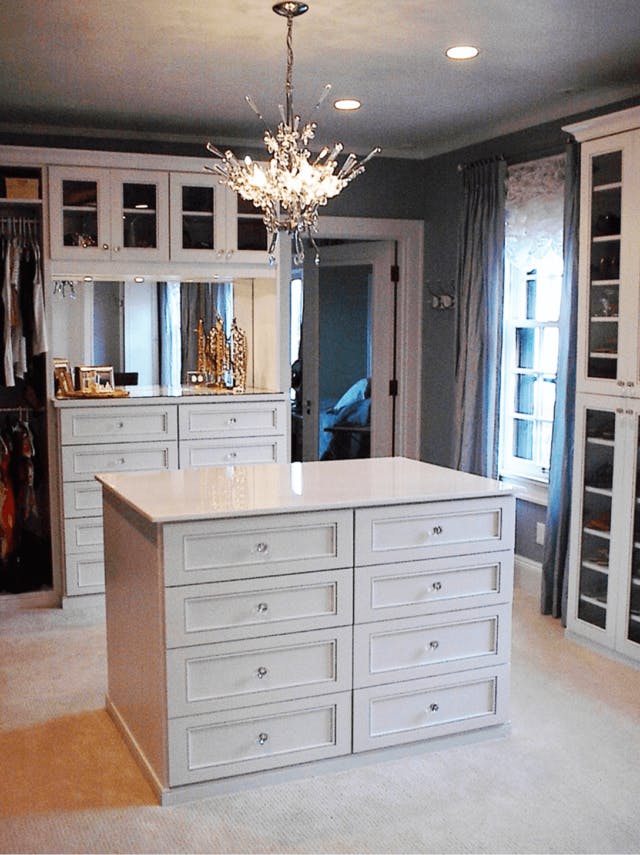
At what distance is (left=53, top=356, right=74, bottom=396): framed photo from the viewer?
5.16 metres

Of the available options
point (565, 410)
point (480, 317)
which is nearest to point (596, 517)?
point (565, 410)

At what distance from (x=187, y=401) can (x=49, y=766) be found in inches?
91.6

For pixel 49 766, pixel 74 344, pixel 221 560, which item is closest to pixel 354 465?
pixel 221 560

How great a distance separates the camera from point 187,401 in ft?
16.9

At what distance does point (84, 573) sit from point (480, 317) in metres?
2.63

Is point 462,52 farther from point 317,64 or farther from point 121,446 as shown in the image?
point 121,446

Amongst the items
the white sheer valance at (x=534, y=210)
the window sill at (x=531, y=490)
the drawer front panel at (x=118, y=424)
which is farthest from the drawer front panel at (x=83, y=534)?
the white sheer valance at (x=534, y=210)

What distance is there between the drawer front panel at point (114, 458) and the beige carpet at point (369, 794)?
4.40 feet

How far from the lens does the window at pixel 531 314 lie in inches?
197

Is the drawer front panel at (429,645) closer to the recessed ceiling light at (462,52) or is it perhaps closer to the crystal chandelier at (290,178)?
the crystal chandelier at (290,178)

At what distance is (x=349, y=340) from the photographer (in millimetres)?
6711

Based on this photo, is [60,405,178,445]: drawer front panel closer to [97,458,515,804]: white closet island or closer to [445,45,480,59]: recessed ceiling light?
[97,458,515,804]: white closet island

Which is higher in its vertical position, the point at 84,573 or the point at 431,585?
the point at 431,585

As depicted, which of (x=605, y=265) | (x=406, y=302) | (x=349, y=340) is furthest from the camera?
(x=349, y=340)
